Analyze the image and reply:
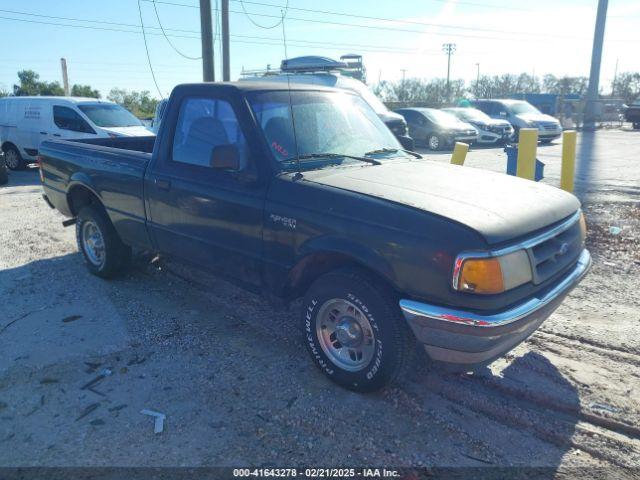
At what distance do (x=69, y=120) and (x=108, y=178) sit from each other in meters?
9.07

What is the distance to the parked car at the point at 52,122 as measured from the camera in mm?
12469

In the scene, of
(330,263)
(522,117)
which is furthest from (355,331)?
(522,117)

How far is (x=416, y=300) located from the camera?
286 centimetres

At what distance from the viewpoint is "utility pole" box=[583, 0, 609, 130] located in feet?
86.7

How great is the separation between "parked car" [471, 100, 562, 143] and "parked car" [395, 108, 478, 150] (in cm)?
228

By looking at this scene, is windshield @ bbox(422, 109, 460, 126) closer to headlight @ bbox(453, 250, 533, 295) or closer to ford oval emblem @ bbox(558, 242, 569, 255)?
ford oval emblem @ bbox(558, 242, 569, 255)

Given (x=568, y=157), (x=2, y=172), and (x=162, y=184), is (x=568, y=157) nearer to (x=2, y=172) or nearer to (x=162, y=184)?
(x=162, y=184)

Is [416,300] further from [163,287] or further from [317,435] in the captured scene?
[163,287]

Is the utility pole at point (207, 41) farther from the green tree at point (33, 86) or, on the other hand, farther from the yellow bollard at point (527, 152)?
the green tree at point (33, 86)

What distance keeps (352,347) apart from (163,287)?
2620 millimetres

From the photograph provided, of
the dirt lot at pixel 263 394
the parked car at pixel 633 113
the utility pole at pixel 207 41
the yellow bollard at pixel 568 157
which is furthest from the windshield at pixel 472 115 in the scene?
the dirt lot at pixel 263 394

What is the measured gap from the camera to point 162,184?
4.24 m

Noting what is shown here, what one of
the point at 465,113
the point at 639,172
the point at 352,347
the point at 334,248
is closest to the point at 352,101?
the point at 334,248

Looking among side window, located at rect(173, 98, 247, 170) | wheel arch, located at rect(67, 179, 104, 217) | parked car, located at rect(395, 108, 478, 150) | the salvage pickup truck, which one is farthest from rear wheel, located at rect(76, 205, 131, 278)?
parked car, located at rect(395, 108, 478, 150)
